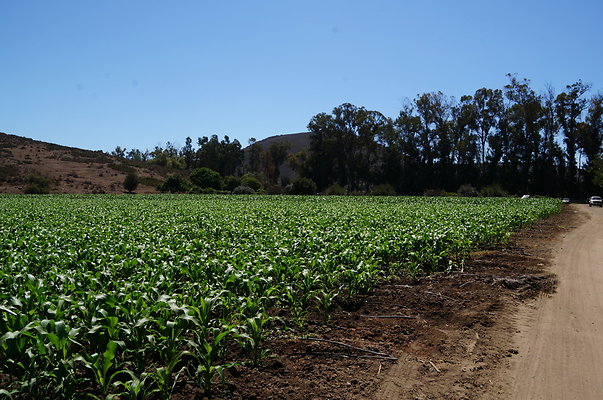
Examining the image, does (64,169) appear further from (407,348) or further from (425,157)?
(407,348)

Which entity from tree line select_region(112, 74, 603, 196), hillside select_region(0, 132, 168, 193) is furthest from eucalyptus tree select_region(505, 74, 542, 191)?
hillside select_region(0, 132, 168, 193)

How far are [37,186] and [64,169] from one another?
68.5 feet

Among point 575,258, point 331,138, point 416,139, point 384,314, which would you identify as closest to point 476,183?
point 416,139

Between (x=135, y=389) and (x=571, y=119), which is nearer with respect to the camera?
(x=135, y=389)

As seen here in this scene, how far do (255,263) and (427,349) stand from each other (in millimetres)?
3220

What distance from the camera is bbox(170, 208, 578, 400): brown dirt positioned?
4.13 meters

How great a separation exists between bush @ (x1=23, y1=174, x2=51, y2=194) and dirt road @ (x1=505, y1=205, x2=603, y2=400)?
67.0 meters

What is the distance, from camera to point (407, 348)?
5227 mm

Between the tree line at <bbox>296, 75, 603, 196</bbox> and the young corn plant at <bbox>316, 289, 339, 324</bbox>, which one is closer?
the young corn plant at <bbox>316, 289, 339, 324</bbox>

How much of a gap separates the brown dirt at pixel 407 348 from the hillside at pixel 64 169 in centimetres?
7092

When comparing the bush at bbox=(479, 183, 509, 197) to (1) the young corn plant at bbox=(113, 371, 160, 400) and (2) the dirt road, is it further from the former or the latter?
(1) the young corn plant at bbox=(113, 371, 160, 400)

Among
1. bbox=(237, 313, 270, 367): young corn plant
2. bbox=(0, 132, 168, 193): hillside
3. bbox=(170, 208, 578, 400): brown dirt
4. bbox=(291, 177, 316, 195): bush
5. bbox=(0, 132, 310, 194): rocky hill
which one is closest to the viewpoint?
bbox=(170, 208, 578, 400): brown dirt

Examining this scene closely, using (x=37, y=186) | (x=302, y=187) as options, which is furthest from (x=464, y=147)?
(x=37, y=186)

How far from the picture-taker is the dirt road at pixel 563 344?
4.20m
